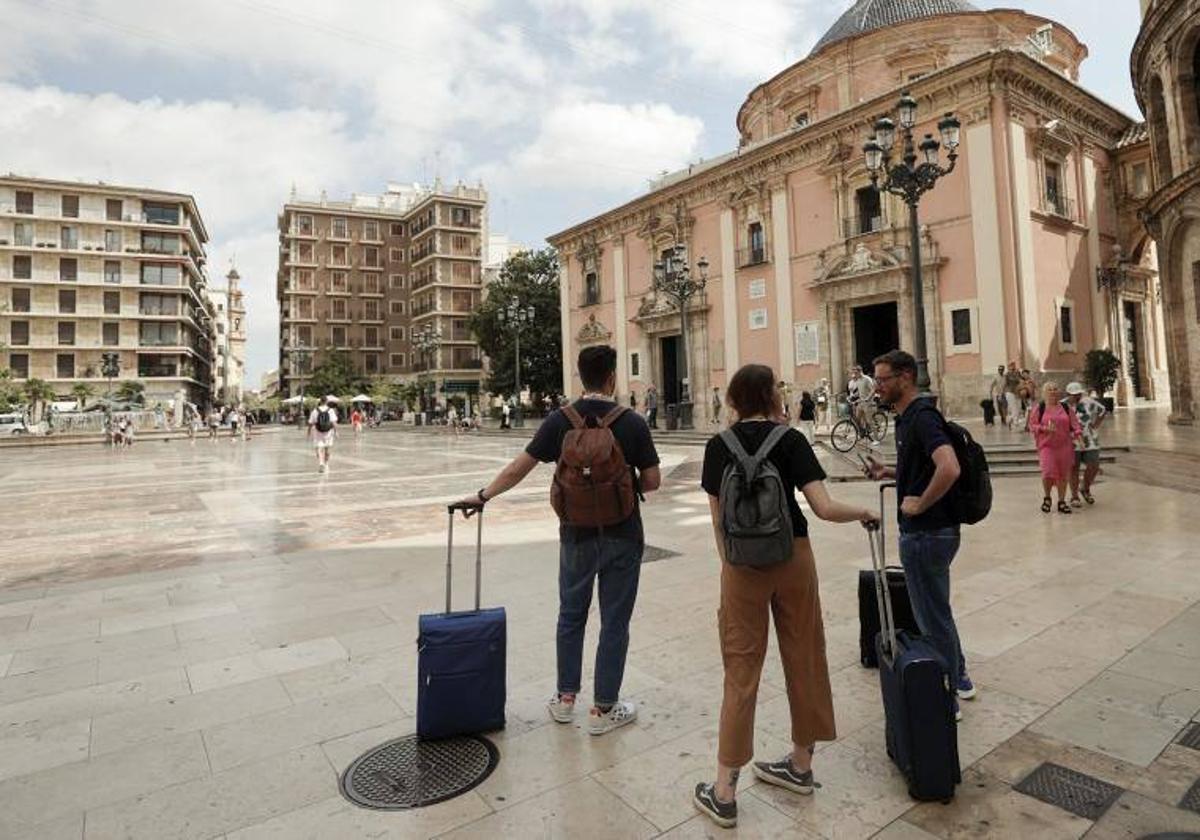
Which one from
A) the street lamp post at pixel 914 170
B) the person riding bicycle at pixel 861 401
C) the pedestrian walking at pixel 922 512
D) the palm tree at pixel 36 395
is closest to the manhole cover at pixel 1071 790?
the pedestrian walking at pixel 922 512

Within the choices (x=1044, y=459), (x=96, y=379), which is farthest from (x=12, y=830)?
(x=96, y=379)

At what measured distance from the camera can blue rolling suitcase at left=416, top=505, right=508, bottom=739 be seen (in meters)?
2.79

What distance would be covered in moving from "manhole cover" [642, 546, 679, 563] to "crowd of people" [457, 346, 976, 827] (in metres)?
2.85

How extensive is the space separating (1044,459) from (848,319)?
1751 cm

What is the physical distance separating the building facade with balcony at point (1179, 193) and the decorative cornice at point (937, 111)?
4.05 metres

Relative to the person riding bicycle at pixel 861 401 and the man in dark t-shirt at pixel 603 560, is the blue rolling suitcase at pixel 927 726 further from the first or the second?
the person riding bicycle at pixel 861 401

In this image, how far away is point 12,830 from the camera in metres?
2.34

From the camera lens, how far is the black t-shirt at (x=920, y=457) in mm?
2908

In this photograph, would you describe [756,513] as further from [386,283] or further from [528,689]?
[386,283]

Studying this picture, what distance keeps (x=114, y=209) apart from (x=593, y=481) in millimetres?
67846

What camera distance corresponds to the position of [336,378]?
2302 inches

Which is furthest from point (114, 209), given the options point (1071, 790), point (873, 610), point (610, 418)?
point (1071, 790)

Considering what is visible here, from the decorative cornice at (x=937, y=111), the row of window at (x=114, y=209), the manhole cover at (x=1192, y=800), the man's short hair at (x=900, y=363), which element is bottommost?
the manhole cover at (x=1192, y=800)

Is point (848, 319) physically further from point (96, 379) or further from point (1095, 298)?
point (96, 379)
